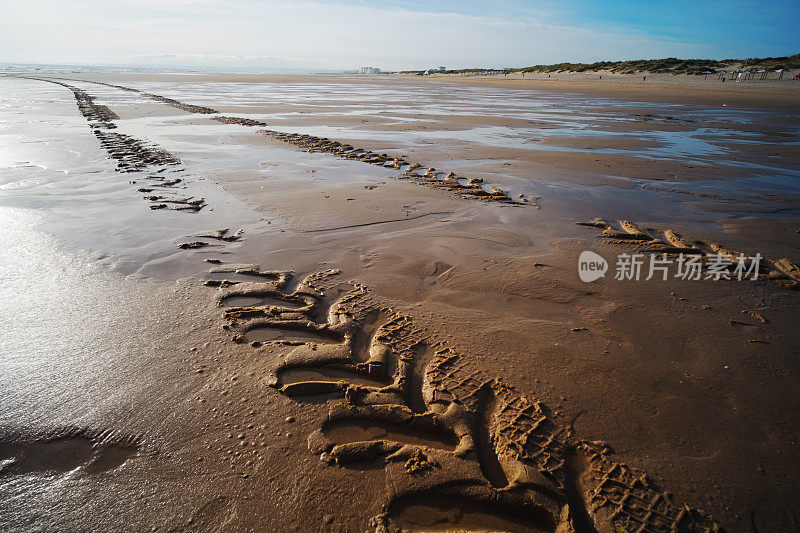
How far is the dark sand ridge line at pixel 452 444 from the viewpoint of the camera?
5.46ft

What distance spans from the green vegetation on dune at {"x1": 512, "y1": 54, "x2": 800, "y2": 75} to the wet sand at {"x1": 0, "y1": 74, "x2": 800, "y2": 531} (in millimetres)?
38378

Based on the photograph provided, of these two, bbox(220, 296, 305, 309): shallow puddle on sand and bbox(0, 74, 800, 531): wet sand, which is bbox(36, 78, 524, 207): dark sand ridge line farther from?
bbox(220, 296, 305, 309): shallow puddle on sand

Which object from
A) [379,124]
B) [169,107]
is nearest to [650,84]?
[379,124]

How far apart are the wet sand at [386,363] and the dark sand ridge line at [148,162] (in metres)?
0.12

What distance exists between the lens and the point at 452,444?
198cm

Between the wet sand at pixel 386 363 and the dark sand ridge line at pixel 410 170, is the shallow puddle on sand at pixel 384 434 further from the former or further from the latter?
the dark sand ridge line at pixel 410 170

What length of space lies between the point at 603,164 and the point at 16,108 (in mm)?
23144

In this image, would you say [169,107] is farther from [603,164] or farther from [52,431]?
[52,431]

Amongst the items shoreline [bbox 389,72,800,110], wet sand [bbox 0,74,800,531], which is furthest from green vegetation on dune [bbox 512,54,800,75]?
wet sand [bbox 0,74,800,531]

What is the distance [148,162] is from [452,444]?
27.2 ft

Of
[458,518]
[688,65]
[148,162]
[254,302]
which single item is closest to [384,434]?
[458,518]

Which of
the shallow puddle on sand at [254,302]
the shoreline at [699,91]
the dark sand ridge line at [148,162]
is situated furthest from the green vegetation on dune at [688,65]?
the shallow puddle on sand at [254,302]

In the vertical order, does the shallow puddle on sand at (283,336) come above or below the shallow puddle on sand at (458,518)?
above

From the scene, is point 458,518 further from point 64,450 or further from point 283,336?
point 64,450
